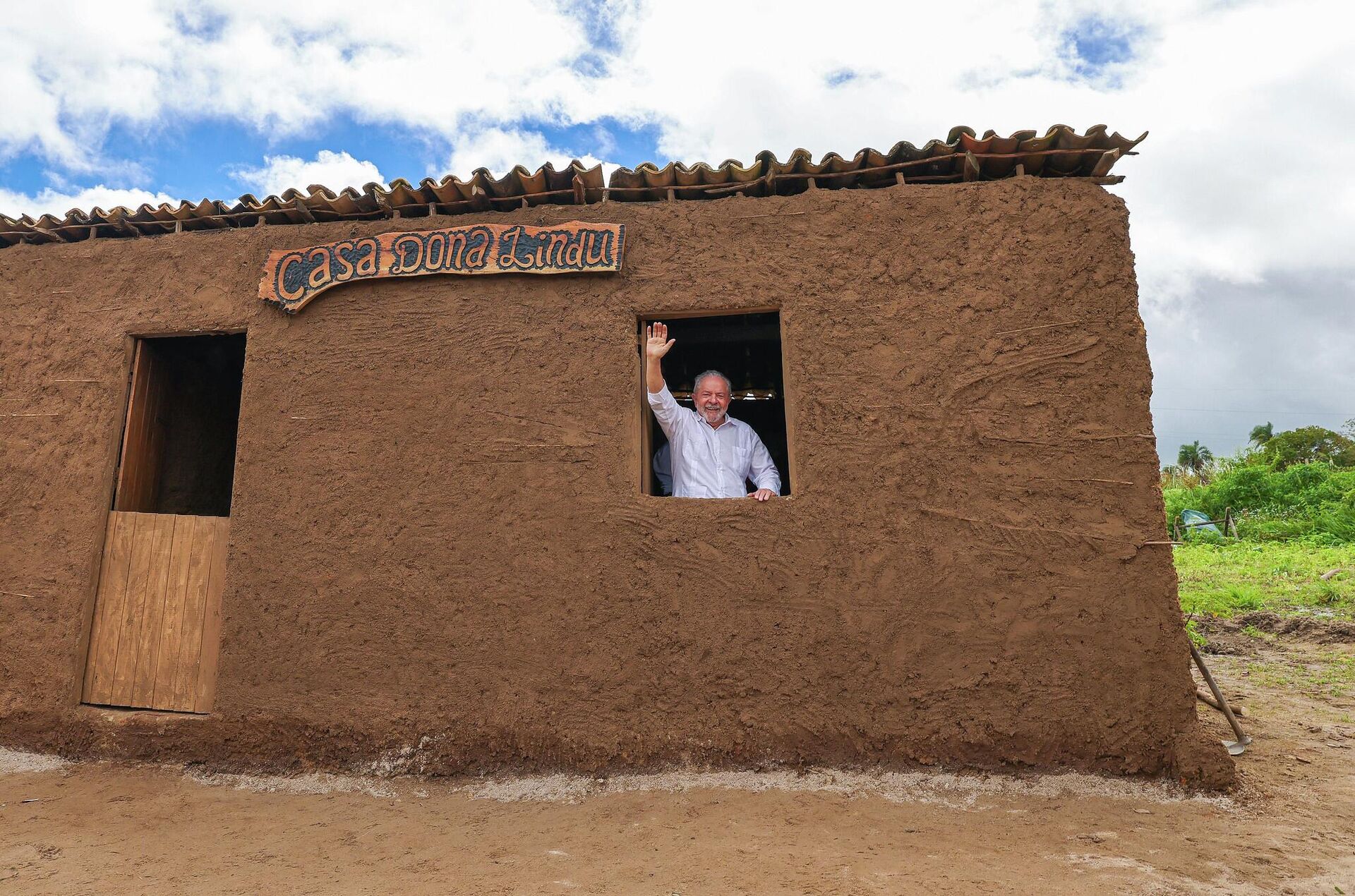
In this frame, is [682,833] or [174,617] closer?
[682,833]

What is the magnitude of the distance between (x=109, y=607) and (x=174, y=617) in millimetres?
408

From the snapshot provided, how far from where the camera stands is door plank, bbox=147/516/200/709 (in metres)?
4.13

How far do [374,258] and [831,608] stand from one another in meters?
3.16

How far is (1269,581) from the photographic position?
28.9 feet

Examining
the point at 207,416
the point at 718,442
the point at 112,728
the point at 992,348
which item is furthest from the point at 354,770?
the point at 992,348

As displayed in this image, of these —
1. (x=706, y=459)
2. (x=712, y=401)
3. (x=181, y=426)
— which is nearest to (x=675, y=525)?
(x=706, y=459)

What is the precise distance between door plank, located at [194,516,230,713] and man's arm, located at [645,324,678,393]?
2542mm

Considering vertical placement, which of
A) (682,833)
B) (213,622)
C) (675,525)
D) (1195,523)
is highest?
(1195,523)

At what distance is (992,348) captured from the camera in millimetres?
3650

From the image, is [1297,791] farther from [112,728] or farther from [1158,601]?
[112,728]

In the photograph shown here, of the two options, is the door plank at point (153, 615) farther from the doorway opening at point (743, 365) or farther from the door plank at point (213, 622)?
the doorway opening at point (743, 365)

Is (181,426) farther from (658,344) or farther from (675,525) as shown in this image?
(675,525)

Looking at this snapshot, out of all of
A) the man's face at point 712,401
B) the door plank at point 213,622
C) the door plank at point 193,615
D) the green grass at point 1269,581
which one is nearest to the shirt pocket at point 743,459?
the man's face at point 712,401

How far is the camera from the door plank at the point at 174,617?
163 inches
